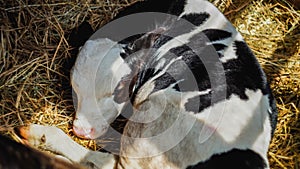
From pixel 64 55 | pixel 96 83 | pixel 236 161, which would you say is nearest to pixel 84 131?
pixel 96 83

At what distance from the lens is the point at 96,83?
135 inches

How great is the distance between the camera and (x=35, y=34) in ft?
13.3

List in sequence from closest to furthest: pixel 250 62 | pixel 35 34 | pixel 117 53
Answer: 1. pixel 250 62
2. pixel 117 53
3. pixel 35 34

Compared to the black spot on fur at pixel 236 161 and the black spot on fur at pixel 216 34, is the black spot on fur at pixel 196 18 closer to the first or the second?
the black spot on fur at pixel 216 34

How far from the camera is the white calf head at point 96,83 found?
3.43 m

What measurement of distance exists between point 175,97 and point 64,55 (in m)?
1.16

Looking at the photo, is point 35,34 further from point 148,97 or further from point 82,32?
point 148,97

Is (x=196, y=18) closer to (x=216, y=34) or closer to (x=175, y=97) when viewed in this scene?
(x=216, y=34)

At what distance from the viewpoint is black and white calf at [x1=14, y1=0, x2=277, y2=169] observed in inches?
114

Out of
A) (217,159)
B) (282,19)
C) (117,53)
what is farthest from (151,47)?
(282,19)

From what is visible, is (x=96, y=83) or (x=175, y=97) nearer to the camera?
(x=175, y=97)

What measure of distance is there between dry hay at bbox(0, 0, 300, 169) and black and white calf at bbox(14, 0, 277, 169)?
287 millimetres

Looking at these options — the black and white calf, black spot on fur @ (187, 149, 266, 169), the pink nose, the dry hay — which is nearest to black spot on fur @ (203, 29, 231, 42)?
the black and white calf

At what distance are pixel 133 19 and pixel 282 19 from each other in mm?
1466
